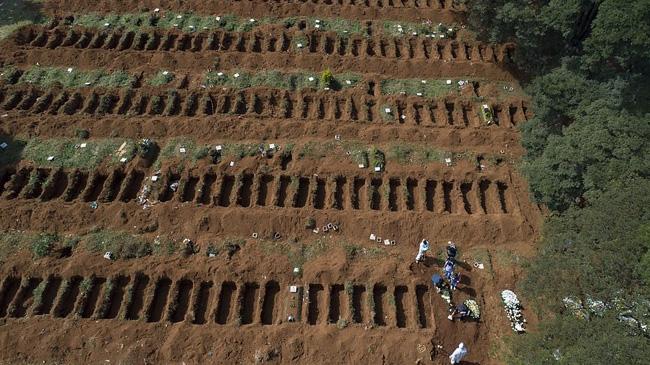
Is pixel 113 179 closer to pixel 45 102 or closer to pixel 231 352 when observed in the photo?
pixel 45 102

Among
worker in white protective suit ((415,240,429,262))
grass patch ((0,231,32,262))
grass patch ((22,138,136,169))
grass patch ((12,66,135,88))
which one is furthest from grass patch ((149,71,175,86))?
worker in white protective suit ((415,240,429,262))

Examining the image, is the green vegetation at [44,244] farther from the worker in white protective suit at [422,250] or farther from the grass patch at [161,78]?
the worker in white protective suit at [422,250]

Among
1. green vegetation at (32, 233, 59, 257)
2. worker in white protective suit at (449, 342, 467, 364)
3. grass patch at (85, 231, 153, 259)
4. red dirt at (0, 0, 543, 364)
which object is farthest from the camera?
grass patch at (85, 231, 153, 259)

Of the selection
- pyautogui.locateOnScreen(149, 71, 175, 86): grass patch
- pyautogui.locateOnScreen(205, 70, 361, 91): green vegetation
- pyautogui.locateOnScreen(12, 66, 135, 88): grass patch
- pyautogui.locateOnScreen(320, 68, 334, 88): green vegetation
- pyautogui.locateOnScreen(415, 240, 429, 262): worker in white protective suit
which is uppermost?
pyautogui.locateOnScreen(320, 68, 334, 88): green vegetation

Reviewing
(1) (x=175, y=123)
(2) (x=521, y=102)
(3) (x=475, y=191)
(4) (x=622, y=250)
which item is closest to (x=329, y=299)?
(3) (x=475, y=191)

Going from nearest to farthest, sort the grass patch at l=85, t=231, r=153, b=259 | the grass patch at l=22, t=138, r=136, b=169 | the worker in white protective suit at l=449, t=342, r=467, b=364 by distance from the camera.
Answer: the worker in white protective suit at l=449, t=342, r=467, b=364, the grass patch at l=85, t=231, r=153, b=259, the grass patch at l=22, t=138, r=136, b=169

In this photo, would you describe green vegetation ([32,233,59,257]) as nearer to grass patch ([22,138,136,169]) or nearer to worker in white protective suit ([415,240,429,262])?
grass patch ([22,138,136,169])

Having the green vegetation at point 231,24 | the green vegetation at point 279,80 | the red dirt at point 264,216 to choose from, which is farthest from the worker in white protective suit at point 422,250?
the green vegetation at point 231,24
